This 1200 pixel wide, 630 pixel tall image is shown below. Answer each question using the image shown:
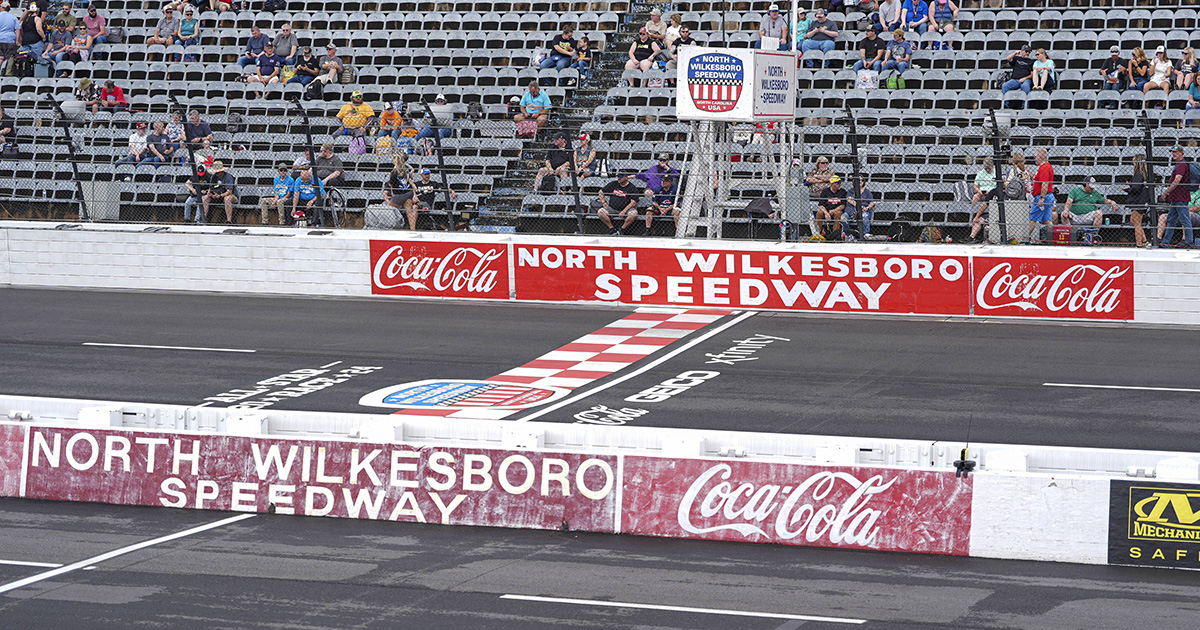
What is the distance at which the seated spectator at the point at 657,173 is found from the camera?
21891mm

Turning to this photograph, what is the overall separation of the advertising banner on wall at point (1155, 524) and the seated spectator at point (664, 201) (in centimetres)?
1159

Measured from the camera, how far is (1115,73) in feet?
76.0

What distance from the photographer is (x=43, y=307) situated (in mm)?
21000

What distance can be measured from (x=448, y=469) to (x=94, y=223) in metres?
13.9

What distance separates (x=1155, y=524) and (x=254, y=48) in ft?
72.5

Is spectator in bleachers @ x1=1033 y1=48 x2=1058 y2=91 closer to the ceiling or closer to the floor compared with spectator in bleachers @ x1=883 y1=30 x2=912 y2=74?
closer to the floor

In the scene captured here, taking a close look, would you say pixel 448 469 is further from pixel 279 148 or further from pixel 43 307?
pixel 279 148

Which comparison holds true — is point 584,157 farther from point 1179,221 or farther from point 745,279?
point 1179,221

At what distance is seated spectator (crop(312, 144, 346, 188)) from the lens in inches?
901

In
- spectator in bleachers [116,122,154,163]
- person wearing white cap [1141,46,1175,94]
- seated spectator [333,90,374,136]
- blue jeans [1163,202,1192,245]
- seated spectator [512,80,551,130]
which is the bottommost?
blue jeans [1163,202,1192,245]

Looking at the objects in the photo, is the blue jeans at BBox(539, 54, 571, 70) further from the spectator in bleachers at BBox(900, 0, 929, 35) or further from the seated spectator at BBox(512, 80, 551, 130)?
the spectator in bleachers at BBox(900, 0, 929, 35)

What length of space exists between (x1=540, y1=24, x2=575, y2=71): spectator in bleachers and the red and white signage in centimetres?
717

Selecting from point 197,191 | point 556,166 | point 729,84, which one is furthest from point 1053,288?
point 197,191

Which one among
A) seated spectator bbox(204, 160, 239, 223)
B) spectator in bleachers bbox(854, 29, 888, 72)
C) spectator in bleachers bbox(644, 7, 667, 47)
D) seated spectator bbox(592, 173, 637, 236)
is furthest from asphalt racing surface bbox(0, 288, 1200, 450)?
spectator in bleachers bbox(644, 7, 667, 47)
